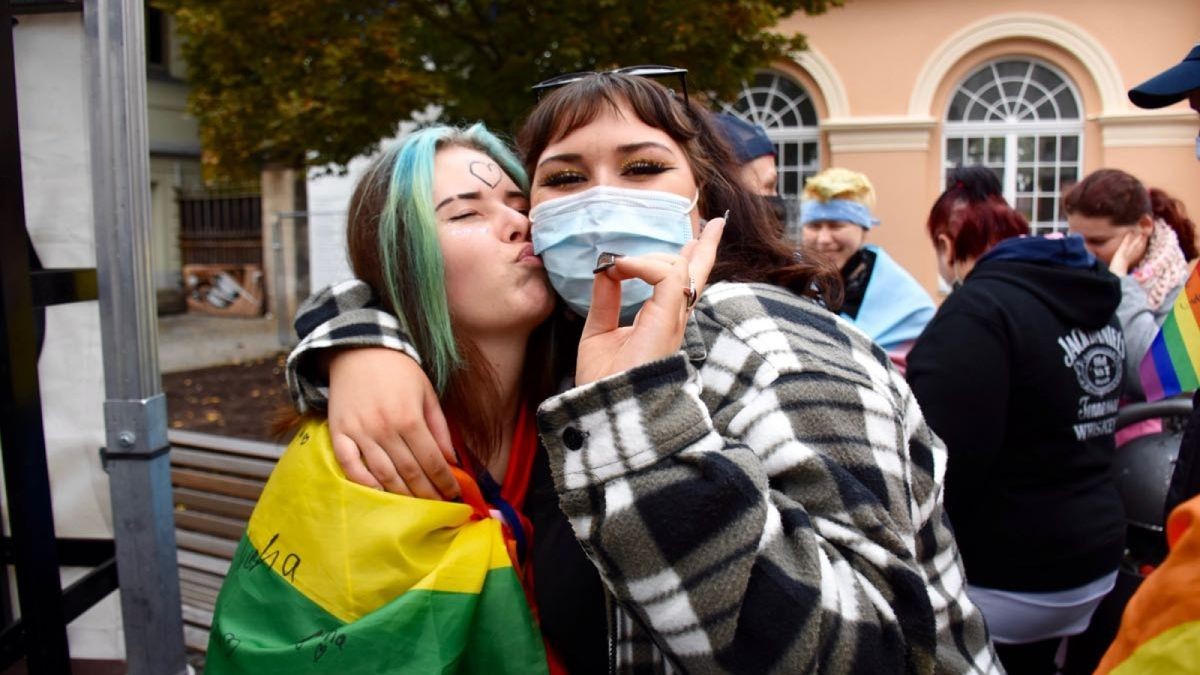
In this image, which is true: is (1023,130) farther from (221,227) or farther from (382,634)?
(221,227)

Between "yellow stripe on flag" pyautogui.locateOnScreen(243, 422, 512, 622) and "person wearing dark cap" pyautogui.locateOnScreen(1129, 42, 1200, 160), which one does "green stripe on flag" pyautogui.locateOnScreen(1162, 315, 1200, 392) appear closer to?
"person wearing dark cap" pyautogui.locateOnScreen(1129, 42, 1200, 160)

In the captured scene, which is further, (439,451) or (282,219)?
(282,219)

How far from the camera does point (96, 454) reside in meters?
2.16

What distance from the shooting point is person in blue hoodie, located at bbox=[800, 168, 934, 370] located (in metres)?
3.45

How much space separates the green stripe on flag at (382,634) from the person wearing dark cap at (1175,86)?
4.87ft

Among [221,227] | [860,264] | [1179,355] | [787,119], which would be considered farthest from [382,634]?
[221,227]

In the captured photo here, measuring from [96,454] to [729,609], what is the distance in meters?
1.71

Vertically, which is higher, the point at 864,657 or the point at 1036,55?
the point at 1036,55

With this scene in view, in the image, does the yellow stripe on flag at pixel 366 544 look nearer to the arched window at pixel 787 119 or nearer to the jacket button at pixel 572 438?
the jacket button at pixel 572 438

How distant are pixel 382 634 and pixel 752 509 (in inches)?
22.9

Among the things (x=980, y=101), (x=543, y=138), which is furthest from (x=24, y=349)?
(x=980, y=101)

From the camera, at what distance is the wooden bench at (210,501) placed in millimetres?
3570

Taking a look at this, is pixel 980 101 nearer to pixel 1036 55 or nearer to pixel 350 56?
pixel 1036 55

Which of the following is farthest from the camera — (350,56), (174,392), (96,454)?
(174,392)
